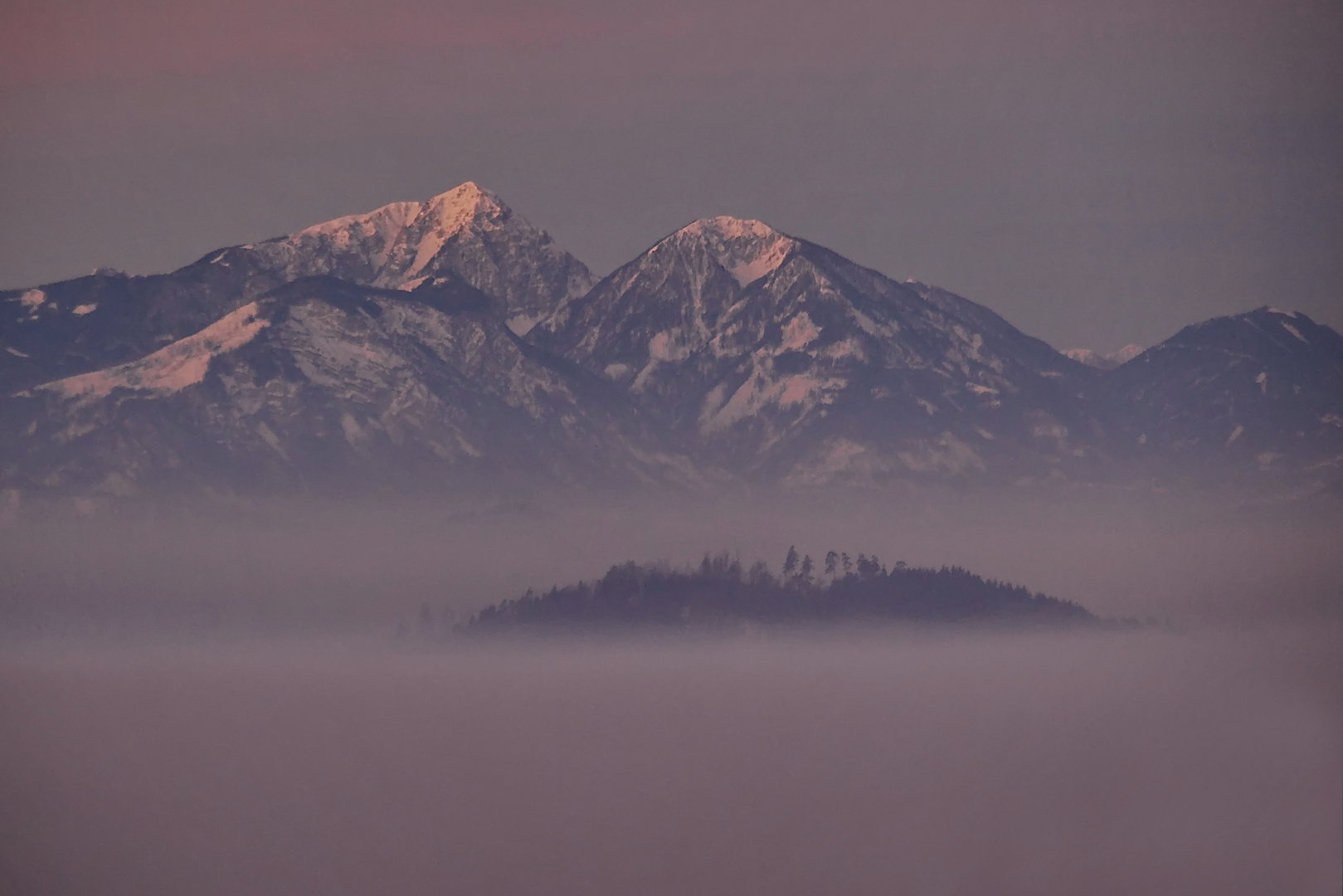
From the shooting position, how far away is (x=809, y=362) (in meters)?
20.7

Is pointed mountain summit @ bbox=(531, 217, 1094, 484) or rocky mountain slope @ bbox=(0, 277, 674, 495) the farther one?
pointed mountain summit @ bbox=(531, 217, 1094, 484)

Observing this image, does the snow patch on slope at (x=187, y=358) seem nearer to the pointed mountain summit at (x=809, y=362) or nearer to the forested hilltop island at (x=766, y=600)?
the pointed mountain summit at (x=809, y=362)

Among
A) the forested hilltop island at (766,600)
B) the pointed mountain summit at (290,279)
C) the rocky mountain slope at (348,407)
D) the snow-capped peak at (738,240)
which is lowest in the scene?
the forested hilltop island at (766,600)

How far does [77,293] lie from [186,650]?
14.1ft

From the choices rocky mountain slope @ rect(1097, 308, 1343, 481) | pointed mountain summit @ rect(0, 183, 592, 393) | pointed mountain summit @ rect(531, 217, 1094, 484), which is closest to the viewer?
rocky mountain slope @ rect(1097, 308, 1343, 481)

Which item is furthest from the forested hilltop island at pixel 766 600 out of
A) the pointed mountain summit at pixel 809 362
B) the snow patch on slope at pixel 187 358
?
the snow patch on slope at pixel 187 358

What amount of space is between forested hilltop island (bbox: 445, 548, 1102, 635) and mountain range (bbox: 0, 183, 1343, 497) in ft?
3.55

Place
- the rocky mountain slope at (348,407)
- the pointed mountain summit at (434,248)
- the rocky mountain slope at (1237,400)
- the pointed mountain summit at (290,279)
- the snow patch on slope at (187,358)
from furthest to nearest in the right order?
the pointed mountain summit at (434,248) < the snow patch on slope at (187,358) < the rocky mountain slope at (348,407) < the pointed mountain summit at (290,279) < the rocky mountain slope at (1237,400)

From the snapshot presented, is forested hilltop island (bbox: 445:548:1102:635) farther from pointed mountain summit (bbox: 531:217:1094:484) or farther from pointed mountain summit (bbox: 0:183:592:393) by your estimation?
pointed mountain summit (bbox: 0:183:592:393)

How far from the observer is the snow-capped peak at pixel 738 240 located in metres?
20.1

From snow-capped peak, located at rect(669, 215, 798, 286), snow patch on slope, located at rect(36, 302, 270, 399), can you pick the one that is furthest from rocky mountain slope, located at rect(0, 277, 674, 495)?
snow-capped peak, located at rect(669, 215, 798, 286)

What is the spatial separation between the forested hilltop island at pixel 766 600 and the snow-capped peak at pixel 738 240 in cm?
351

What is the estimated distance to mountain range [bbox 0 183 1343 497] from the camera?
18906 millimetres

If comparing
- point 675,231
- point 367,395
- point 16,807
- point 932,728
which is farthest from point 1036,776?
point 16,807
